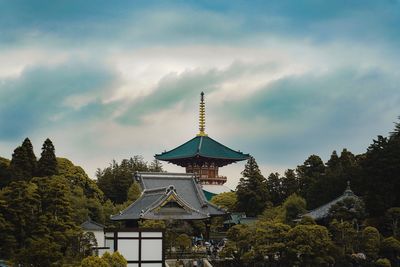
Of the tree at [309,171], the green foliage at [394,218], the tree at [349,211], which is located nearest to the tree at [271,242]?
the tree at [349,211]

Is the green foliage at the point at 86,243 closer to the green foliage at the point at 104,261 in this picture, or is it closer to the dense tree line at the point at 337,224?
the green foliage at the point at 104,261

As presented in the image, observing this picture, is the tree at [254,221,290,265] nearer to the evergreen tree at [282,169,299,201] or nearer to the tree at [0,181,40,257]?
the tree at [0,181,40,257]

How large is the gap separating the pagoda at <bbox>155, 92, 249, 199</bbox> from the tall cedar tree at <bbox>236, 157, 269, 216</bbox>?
17126 millimetres

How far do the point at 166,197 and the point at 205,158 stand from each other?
28.9 m

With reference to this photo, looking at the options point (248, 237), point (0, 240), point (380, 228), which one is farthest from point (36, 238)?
point (380, 228)

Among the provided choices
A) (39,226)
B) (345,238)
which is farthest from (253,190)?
(39,226)

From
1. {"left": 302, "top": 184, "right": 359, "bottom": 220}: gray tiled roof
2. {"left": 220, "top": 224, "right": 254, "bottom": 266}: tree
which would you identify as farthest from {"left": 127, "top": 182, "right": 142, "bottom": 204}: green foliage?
{"left": 220, "top": 224, "right": 254, "bottom": 266}: tree

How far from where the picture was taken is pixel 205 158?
250ft

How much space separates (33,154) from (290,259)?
20966mm

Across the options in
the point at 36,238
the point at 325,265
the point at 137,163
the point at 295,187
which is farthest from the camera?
the point at 137,163

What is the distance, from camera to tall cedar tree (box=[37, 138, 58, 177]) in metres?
48.3

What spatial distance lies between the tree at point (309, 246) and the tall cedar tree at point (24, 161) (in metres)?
19.1

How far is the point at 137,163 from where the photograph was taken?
84.2m

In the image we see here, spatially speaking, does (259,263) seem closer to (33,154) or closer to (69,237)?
(69,237)
